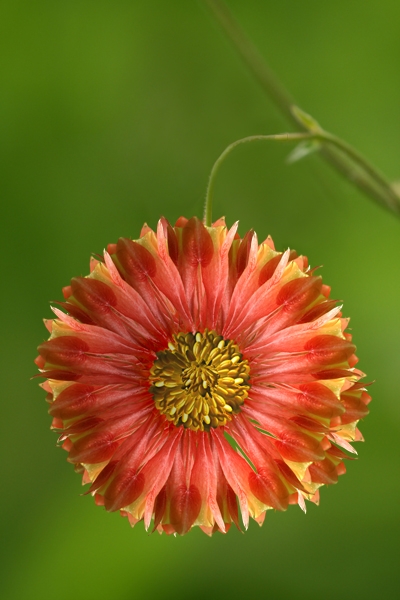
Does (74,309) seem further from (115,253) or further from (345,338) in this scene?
(345,338)

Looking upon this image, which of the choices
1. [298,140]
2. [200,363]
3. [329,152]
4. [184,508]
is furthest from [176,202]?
[184,508]

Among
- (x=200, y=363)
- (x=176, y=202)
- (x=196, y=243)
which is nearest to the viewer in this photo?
(x=196, y=243)

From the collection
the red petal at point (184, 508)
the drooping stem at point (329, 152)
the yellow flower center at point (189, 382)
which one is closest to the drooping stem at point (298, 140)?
the drooping stem at point (329, 152)

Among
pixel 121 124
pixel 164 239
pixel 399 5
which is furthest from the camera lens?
pixel 121 124

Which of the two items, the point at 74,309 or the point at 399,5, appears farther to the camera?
the point at 399,5

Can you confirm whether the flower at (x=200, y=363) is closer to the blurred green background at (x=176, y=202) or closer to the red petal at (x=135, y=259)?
the red petal at (x=135, y=259)

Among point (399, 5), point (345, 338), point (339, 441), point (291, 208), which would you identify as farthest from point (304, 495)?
point (399, 5)

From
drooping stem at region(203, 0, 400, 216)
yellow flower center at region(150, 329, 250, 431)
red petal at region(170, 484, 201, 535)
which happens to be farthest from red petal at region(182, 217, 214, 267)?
drooping stem at region(203, 0, 400, 216)

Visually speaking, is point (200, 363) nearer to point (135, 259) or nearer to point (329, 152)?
point (135, 259)
